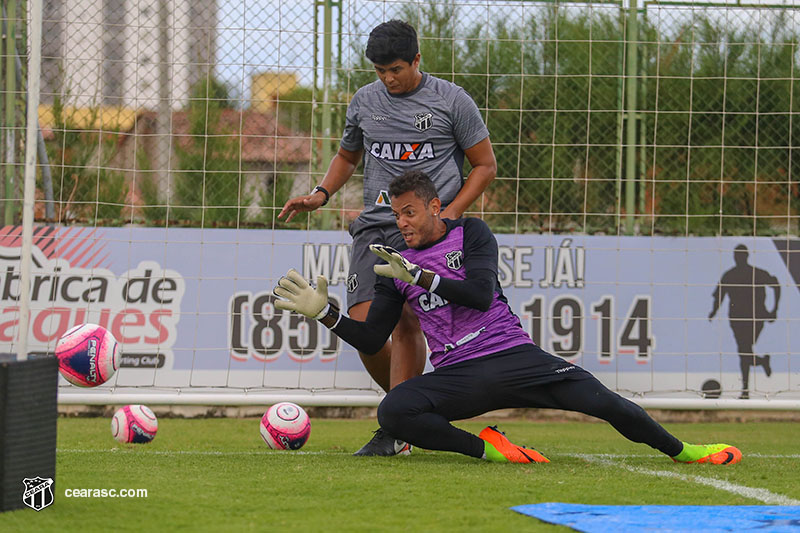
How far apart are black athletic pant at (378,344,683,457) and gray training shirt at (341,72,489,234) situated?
93 cm

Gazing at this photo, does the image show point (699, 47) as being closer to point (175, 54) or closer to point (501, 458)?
point (175, 54)

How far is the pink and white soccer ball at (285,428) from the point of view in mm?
5223

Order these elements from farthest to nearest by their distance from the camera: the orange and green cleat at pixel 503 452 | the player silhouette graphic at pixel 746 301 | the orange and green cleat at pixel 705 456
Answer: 1. the player silhouette graphic at pixel 746 301
2. the orange and green cleat at pixel 705 456
3. the orange and green cleat at pixel 503 452

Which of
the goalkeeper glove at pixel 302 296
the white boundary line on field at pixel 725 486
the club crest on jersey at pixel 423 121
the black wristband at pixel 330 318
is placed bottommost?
the white boundary line on field at pixel 725 486

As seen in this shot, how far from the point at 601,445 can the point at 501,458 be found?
1660mm

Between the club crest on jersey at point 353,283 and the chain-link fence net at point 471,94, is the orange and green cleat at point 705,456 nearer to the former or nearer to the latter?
the club crest on jersey at point 353,283

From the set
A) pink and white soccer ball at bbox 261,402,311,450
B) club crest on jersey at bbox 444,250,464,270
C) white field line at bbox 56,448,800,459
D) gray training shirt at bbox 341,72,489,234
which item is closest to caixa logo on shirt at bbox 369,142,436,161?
gray training shirt at bbox 341,72,489,234

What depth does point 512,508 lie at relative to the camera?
322 centimetres

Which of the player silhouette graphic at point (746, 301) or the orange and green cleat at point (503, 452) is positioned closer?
the orange and green cleat at point (503, 452)

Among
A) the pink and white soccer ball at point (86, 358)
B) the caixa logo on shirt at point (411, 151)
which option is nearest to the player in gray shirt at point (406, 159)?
the caixa logo on shirt at point (411, 151)

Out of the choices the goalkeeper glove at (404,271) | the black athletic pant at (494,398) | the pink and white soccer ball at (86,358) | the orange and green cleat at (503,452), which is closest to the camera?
the goalkeeper glove at (404,271)

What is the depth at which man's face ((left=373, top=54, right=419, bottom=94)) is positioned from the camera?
16.2 ft

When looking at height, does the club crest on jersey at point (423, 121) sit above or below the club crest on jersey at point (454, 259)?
above

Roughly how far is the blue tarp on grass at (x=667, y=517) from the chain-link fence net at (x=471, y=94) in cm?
527
